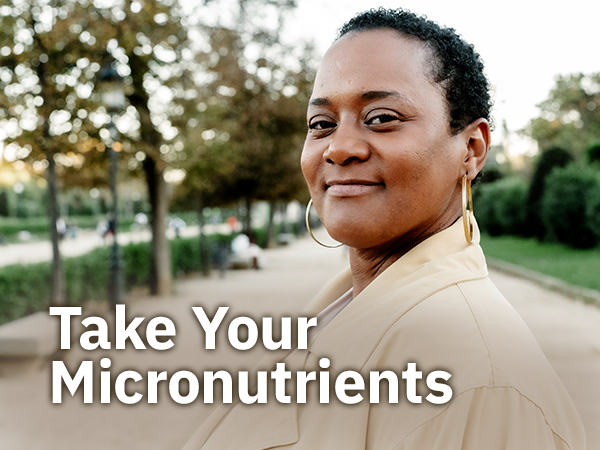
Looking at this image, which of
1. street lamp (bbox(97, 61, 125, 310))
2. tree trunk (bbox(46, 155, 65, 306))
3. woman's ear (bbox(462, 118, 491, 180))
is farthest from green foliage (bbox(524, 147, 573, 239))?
woman's ear (bbox(462, 118, 491, 180))

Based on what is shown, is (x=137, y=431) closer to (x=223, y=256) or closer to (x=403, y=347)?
(x=403, y=347)

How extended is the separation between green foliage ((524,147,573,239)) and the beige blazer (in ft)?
80.2

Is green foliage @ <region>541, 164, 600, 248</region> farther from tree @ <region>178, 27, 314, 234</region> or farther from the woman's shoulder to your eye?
the woman's shoulder

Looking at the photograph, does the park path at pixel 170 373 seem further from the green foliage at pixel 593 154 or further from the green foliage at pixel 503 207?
the green foliage at pixel 503 207

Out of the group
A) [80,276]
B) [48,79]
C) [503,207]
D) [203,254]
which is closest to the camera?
[48,79]

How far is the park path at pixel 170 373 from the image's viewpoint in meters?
4.84

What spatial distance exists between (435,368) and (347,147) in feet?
1.71

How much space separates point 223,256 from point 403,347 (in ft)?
58.9

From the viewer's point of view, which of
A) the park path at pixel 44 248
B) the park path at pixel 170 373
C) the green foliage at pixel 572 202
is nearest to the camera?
the park path at pixel 170 373

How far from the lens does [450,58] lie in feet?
4.24

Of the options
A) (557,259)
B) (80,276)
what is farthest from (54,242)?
(557,259)

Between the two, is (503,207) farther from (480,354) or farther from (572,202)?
(480,354)

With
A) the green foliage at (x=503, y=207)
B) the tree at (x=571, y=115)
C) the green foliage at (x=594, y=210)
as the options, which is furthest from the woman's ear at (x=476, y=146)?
the tree at (x=571, y=115)

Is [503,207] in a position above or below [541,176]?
below
